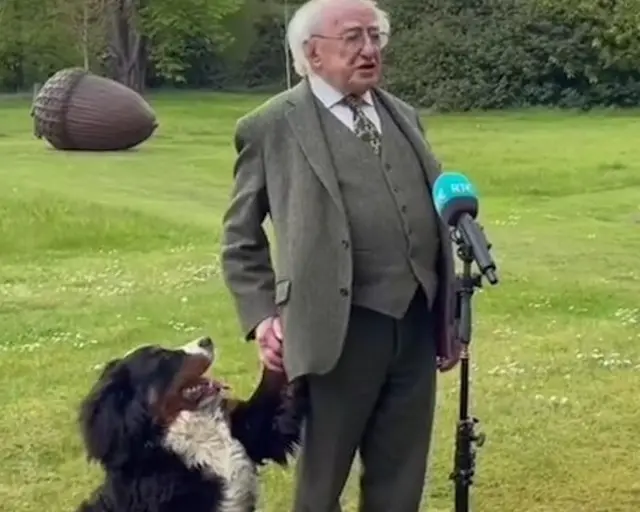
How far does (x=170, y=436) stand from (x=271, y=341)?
471 mm

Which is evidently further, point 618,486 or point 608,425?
point 608,425

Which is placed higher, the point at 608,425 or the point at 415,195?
the point at 415,195

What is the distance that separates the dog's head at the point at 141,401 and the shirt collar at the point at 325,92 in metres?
0.91

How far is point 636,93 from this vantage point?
1548 inches

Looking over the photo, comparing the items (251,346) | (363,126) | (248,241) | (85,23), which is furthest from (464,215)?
(85,23)

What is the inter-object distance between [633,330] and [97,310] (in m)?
4.32

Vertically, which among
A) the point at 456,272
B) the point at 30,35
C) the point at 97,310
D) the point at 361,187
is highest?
the point at 361,187

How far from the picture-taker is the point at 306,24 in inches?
178

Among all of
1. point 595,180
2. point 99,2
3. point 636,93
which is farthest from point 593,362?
point 99,2

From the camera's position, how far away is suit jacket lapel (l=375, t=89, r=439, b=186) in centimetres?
471

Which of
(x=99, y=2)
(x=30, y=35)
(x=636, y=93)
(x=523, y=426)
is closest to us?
(x=523, y=426)

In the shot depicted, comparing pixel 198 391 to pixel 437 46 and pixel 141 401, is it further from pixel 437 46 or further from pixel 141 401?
pixel 437 46

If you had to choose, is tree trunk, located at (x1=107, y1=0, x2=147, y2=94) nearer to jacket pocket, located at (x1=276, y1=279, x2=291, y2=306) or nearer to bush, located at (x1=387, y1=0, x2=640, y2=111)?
bush, located at (x1=387, y1=0, x2=640, y2=111)

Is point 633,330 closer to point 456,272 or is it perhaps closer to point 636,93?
point 456,272
